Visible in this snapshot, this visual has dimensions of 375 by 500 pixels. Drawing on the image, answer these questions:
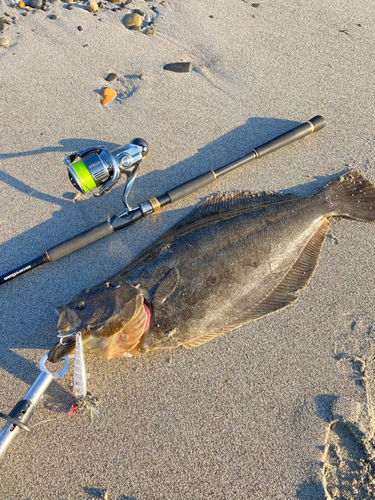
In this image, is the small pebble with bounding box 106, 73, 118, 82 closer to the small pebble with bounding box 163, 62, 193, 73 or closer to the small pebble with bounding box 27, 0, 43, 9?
the small pebble with bounding box 163, 62, 193, 73

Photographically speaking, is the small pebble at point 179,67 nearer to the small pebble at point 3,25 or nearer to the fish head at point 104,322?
the small pebble at point 3,25

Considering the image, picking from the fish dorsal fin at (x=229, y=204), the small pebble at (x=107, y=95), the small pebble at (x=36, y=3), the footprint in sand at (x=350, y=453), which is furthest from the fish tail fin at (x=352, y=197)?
the small pebble at (x=36, y=3)

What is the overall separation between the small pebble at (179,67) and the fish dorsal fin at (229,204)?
1.80m

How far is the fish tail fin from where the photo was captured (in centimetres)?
347

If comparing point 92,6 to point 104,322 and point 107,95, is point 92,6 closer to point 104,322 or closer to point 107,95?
point 107,95

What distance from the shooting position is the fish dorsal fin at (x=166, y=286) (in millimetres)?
2967

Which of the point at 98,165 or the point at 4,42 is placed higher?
the point at 4,42

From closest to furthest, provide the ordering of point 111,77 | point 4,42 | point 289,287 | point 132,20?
point 289,287 → point 111,77 → point 4,42 → point 132,20

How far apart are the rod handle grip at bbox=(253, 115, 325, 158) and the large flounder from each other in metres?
0.70

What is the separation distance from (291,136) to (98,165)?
2082 mm

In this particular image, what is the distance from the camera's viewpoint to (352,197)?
3541 millimetres

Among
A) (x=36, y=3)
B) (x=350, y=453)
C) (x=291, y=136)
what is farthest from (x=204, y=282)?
(x=36, y=3)

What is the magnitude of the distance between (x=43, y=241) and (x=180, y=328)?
5.43ft

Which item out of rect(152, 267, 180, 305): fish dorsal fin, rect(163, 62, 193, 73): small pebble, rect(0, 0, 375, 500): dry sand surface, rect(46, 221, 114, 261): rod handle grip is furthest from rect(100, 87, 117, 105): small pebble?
rect(152, 267, 180, 305): fish dorsal fin
